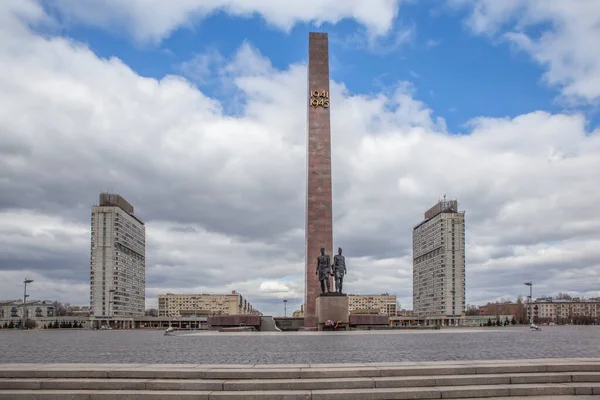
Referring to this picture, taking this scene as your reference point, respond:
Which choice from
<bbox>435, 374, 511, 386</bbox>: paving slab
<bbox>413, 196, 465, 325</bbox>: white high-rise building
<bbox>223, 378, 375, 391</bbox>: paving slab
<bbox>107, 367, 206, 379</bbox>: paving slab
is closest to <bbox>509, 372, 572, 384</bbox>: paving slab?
<bbox>435, 374, 511, 386</bbox>: paving slab

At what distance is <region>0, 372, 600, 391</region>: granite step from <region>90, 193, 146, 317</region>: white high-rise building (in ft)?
353

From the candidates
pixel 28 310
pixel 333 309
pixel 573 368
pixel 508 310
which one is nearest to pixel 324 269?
pixel 333 309

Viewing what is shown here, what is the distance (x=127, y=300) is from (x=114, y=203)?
21.7m

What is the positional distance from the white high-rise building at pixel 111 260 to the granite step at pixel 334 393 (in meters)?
108

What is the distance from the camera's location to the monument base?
105 feet

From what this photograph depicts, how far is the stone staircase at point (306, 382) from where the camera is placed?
30.6ft

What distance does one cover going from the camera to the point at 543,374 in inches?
401

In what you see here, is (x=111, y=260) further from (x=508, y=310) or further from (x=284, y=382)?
(x=284, y=382)

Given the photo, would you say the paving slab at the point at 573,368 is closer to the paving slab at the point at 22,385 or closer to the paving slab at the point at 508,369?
the paving slab at the point at 508,369

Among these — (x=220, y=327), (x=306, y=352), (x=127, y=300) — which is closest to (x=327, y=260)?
A: (x=220, y=327)

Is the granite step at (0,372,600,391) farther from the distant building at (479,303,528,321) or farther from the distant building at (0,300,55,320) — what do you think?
the distant building at (0,300,55,320)

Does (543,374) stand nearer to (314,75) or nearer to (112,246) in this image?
(314,75)

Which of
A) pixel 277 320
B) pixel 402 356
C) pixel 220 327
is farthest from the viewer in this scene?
pixel 277 320

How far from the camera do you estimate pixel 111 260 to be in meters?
119
